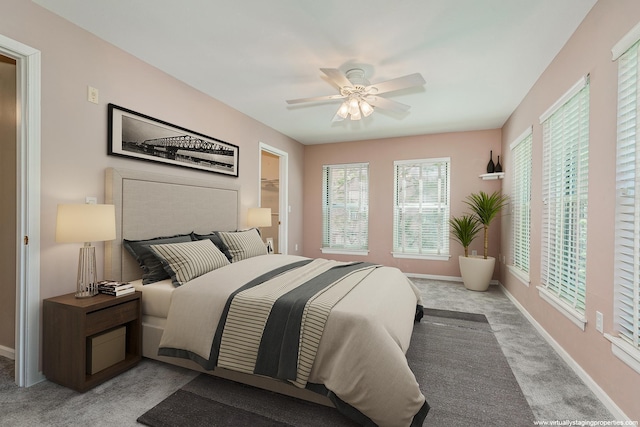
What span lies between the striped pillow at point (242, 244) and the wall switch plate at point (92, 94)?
167 cm

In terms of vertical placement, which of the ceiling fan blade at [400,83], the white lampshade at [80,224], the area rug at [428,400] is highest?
the ceiling fan blade at [400,83]

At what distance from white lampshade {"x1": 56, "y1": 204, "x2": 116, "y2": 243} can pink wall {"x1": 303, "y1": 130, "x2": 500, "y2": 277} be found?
430 cm

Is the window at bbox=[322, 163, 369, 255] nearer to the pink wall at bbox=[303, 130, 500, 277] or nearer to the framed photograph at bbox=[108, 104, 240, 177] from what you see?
the pink wall at bbox=[303, 130, 500, 277]

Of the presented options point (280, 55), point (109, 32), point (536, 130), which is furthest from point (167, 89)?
point (536, 130)

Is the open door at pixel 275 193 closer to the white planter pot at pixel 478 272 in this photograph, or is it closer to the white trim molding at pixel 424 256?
the white trim molding at pixel 424 256

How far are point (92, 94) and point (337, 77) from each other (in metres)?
2.04

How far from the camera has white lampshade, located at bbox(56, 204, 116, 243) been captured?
6.63 ft

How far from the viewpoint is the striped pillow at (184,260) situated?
97.9 inches

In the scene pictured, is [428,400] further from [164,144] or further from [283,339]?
[164,144]

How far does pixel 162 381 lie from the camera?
83.2 inches

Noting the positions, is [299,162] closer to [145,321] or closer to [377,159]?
[377,159]

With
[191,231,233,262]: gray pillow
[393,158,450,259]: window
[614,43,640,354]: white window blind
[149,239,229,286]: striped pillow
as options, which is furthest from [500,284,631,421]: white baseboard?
[191,231,233,262]: gray pillow

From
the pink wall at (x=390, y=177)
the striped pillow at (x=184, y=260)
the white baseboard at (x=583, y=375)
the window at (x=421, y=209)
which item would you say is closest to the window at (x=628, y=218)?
the white baseboard at (x=583, y=375)

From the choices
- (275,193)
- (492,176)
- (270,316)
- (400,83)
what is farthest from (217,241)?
(492,176)
